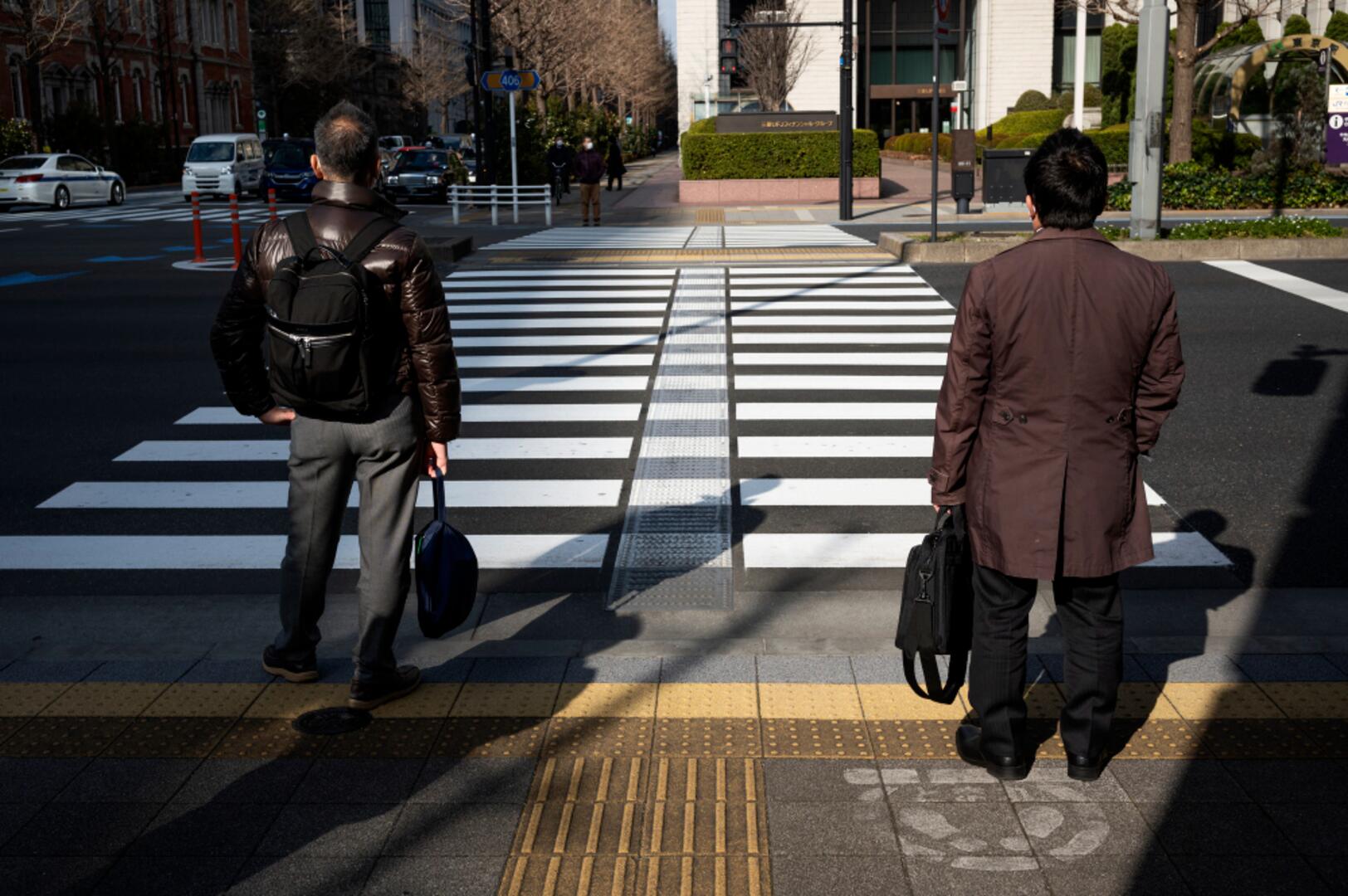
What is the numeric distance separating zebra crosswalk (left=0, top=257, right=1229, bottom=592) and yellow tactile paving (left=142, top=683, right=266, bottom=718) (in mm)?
1484

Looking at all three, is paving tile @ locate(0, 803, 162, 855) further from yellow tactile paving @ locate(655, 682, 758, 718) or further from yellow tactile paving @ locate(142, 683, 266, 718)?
yellow tactile paving @ locate(655, 682, 758, 718)

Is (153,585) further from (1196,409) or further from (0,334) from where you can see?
(0,334)

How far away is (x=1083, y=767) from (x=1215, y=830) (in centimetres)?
41

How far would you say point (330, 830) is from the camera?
373 cm

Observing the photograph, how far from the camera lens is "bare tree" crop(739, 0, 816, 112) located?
191 ft

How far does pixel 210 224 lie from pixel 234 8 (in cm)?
4759

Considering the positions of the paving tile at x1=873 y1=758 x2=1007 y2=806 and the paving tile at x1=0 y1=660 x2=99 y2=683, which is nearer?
the paving tile at x1=873 y1=758 x2=1007 y2=806

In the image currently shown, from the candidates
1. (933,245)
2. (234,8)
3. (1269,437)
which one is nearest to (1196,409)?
(1269,437)

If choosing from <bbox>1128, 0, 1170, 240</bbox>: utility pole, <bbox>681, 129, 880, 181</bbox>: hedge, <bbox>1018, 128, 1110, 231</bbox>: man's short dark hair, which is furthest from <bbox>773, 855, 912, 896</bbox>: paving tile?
<bbox>681, 129, 880, 181</bbox>: hedge

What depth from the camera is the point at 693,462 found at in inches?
325

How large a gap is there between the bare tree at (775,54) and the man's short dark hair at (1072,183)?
54.5 metres

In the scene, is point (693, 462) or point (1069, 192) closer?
point (1069, 192)

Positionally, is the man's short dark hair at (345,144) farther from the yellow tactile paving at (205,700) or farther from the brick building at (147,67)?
the brick building at (147,67)

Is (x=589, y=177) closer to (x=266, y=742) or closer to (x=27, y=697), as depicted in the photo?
(x=27, y=697)
